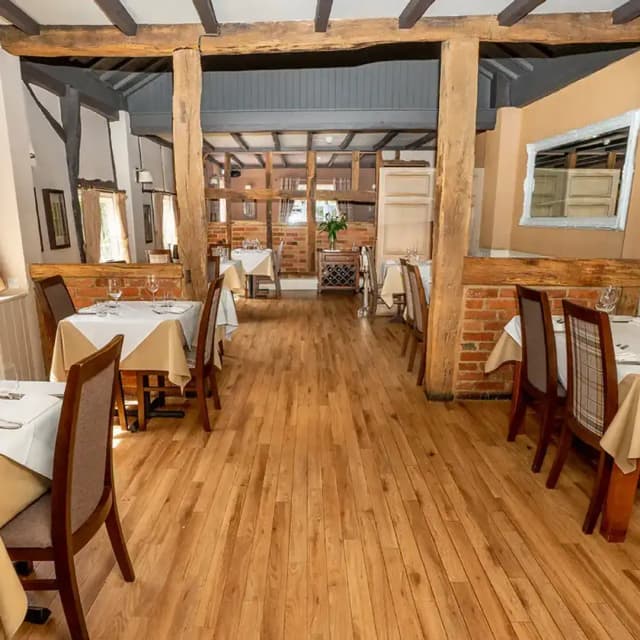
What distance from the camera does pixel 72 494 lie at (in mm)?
1468

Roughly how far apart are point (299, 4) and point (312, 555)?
336 cm

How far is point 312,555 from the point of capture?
202 cm

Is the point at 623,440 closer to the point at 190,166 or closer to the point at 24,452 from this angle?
the point at 24,452

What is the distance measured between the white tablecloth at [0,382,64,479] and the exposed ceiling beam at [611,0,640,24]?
4.07 meters

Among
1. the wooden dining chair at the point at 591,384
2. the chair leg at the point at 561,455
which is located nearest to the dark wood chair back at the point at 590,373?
the wooden dining chair at the point at 591,384

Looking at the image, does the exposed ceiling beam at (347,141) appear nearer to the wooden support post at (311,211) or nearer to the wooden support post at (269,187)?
the wooden support post at (311,211)

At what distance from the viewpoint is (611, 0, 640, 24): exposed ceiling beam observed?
10.2ft

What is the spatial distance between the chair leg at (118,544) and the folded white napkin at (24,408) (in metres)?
0.46

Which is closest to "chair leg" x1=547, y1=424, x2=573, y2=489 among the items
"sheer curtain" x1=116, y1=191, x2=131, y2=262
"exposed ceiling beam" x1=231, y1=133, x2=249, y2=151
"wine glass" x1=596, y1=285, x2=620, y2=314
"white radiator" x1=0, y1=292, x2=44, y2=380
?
"wine glass" x1=596, y1=285, x2=620, y2=314

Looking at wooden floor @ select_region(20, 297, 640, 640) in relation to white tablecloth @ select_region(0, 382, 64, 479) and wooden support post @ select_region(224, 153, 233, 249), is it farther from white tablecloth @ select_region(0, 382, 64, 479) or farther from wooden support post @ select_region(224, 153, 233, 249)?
wooden support post @ select_region(224, 153, 233, 249)

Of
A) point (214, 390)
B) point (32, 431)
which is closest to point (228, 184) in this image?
point (214, 390)

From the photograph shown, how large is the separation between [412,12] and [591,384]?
8.52 ft

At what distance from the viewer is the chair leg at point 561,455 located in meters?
2.37
